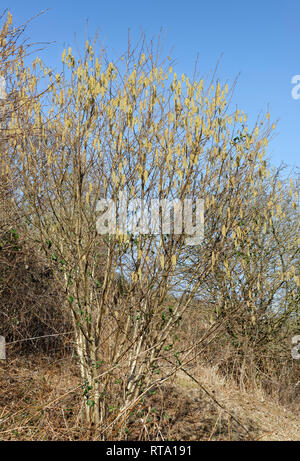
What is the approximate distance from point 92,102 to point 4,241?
2.86 metres

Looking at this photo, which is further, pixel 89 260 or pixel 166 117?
pixel 89 260

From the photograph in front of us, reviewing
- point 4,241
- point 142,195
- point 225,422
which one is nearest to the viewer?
point 142,195

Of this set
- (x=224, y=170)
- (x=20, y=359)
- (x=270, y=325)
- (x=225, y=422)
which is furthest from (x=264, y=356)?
(x=224, y=170)

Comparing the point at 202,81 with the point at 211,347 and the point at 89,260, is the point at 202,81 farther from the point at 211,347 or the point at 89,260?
the point at 211,347

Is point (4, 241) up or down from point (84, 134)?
down

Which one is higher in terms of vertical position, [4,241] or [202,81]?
[202,81]

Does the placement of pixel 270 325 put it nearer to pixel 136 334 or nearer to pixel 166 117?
pixel 136 334

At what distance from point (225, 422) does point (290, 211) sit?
459 centimetres

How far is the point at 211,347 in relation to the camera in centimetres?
820

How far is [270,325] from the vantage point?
7980 millimetres

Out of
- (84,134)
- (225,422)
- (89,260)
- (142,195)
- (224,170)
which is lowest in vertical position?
(225,422)

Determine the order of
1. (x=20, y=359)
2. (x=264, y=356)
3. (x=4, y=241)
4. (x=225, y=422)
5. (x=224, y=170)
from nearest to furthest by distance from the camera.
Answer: (x=224, y=170)
(x=225, y=422)
(x=4, y=241)
(x=20, y=359)
(x=264, y=356)

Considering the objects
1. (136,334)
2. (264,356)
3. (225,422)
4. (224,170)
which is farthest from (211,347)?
(224,170)

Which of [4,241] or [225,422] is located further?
[4,241]
